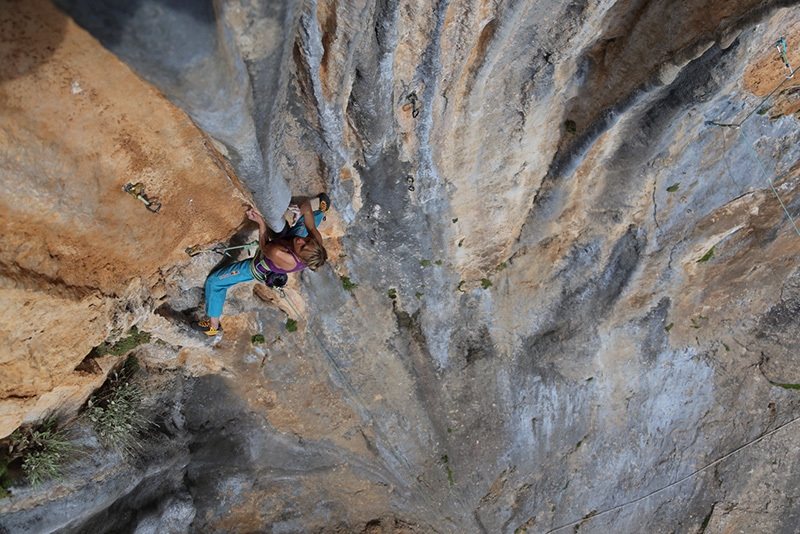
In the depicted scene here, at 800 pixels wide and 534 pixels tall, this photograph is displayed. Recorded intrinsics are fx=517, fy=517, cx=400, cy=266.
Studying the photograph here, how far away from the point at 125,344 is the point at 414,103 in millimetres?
3593

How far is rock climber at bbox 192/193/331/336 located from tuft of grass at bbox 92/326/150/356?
0.54m

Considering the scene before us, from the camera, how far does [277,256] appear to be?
4.45 meters

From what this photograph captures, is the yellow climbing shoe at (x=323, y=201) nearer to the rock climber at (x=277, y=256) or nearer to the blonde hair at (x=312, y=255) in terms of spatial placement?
the rock climber at (x=277, y=256)

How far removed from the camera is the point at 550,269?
6.79m

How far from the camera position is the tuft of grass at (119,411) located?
5047 mm

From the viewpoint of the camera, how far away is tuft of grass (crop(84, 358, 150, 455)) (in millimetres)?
5047

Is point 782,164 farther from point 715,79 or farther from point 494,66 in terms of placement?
point 494,66

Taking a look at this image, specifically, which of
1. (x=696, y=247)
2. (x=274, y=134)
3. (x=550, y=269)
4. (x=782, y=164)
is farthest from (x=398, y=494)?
(x=782, y=164)

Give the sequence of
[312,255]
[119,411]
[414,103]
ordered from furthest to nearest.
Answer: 1. [119,411]
2. [414,103]
3. [312,255]

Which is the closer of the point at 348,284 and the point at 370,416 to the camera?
the point at 348,284

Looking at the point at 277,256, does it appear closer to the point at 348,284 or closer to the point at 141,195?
the point at 141,195

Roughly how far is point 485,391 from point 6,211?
231 inches

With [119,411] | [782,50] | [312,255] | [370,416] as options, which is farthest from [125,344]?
[782,50]

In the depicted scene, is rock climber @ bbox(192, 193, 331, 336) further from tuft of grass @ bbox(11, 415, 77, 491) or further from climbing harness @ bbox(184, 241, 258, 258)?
tuft of grass @ bbox(11, 415, 77, 491)
